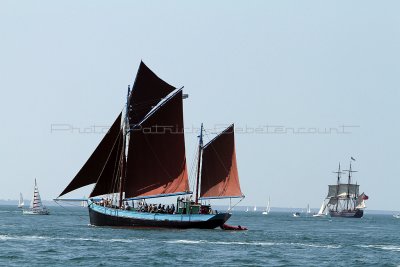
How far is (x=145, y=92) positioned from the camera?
107m

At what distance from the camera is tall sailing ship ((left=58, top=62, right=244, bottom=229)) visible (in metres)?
106

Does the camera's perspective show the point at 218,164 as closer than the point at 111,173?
No

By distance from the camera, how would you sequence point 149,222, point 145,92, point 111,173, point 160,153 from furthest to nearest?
point 149,222
point 111,173
point 145,92
point 160,153

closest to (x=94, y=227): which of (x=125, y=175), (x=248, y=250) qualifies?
(x=125, y=175)

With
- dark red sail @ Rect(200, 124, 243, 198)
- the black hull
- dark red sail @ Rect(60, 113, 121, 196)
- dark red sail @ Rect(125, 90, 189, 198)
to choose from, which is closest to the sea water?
dark red sail @ Rect(60, 113, 121, 196)

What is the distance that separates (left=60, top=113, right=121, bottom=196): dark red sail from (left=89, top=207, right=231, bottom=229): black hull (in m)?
6.09

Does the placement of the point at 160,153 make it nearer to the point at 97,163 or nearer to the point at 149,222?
the point at 97,163

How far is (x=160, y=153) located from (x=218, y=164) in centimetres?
1089

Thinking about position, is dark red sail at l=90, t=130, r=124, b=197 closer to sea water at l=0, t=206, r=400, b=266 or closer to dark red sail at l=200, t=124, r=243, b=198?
sea water at l=0, t=206, r=400, b=266

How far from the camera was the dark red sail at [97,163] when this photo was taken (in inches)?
4063

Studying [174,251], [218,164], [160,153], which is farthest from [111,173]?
[174,251]

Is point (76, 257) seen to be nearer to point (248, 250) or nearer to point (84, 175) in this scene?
point (248, 250)

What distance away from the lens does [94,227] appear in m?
112

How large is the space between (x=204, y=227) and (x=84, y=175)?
1539 centimetres
